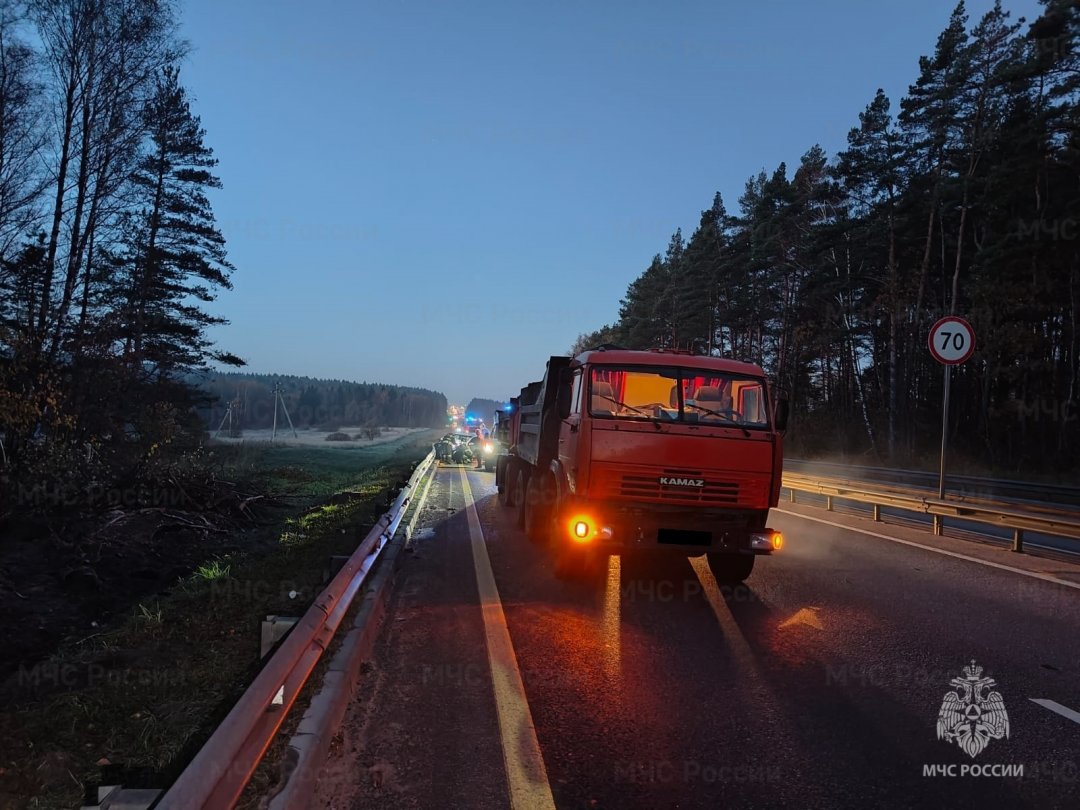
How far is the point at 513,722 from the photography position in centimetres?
365

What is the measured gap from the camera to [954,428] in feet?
113

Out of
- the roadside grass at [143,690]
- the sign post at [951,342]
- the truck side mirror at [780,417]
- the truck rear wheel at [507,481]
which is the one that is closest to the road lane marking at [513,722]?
the roadside grass at [143,690]

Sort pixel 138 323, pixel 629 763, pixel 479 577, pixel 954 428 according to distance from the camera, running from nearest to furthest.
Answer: pixel 629 763 < pixel 479 577 < pixel 138 323 < pixel 954 428

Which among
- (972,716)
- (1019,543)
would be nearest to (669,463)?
(972,716)

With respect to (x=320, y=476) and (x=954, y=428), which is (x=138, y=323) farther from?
(x=954, y=428)

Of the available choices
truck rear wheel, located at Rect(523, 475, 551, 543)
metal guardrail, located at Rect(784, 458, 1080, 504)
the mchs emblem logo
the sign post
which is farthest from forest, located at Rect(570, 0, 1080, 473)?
the mchs emblem logo

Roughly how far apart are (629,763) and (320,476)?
86.0 ft

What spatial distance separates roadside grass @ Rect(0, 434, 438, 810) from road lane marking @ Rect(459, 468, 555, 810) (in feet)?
4.78

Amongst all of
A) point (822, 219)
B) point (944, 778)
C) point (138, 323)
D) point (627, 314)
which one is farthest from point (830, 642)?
point (627, 314)

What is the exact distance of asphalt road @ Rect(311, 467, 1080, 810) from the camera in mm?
3023

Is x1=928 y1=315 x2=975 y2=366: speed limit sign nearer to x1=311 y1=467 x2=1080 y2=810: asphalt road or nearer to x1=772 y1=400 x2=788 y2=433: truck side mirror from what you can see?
x1=311 y1=467 x2=1080 y2=810: asphalt road

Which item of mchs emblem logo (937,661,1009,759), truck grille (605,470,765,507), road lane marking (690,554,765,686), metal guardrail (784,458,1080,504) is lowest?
road lane marking (690,554,765,686)

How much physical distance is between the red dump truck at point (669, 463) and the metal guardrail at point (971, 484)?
14610 mm

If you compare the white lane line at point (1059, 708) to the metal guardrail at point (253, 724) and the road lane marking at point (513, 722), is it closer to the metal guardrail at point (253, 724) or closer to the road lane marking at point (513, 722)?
the road lane marking at point (513, 722)
